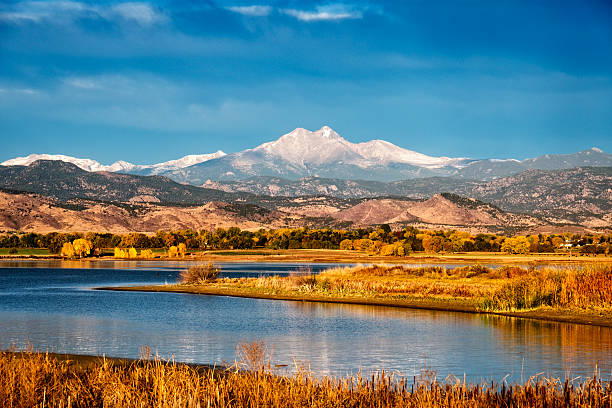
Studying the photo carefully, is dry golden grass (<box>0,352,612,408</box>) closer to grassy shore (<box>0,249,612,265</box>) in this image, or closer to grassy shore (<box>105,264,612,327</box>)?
grassy shore (<box>105,264,612,327</box>)

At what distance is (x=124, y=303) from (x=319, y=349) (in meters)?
23.5

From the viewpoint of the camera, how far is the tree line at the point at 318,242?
137 meters

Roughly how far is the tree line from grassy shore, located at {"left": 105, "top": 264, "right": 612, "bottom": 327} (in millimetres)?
67193

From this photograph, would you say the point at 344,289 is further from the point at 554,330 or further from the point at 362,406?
the point at 362,406

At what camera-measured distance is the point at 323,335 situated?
3119 cm

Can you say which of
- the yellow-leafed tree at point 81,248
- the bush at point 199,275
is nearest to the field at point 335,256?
the yellow-leafed tree at point 81,248

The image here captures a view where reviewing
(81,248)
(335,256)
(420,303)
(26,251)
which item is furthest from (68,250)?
(420,303)

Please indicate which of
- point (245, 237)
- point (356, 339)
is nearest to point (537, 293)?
point (356, 339)

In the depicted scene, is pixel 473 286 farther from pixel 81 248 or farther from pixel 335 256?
pixel 81 248

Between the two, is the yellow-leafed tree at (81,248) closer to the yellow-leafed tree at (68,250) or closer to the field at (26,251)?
the yellow-leafed tree at (68,250)

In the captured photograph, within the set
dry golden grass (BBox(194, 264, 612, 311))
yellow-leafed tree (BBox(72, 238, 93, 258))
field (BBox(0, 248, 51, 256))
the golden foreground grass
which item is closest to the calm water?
dry golden grass (BBox(194, 264, 612, 311))

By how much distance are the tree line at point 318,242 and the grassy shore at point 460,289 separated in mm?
67193

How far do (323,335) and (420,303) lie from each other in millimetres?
14565

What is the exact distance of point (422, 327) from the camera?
33906 mm
